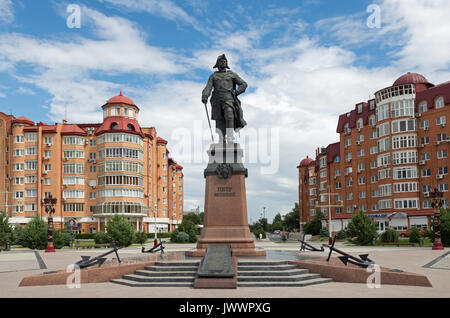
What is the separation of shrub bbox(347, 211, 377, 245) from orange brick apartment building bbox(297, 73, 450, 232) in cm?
1697

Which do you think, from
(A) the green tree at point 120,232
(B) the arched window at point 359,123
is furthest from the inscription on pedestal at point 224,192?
(B) the arched window at point 359,123

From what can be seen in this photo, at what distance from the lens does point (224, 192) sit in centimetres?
1532

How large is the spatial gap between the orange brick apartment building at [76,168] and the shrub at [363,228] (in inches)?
1358

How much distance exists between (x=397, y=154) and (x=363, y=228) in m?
21.6

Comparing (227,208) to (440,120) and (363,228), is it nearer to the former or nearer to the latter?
(363,228)

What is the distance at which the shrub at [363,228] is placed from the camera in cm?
4092

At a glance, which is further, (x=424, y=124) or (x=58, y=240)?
(x=424, y=124)

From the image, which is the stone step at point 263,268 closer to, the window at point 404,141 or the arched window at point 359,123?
the window at point 404,141

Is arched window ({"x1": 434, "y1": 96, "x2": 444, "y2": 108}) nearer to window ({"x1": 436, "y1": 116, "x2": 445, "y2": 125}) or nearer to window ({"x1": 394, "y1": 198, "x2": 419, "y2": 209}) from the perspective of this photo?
window ({"x1": 436, "y1": 116, "x2": 445, "y2": 125})

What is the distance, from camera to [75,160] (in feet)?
219

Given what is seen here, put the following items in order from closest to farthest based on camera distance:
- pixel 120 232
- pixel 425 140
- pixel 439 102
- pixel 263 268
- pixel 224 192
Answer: pixel 263 268 → pixel 224 192 → pixel 120 232 → pixel 439 102 → pixel 425 140

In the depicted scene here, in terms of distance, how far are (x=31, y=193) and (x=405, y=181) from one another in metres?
52.5

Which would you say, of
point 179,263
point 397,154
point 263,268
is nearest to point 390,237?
point 397,154
